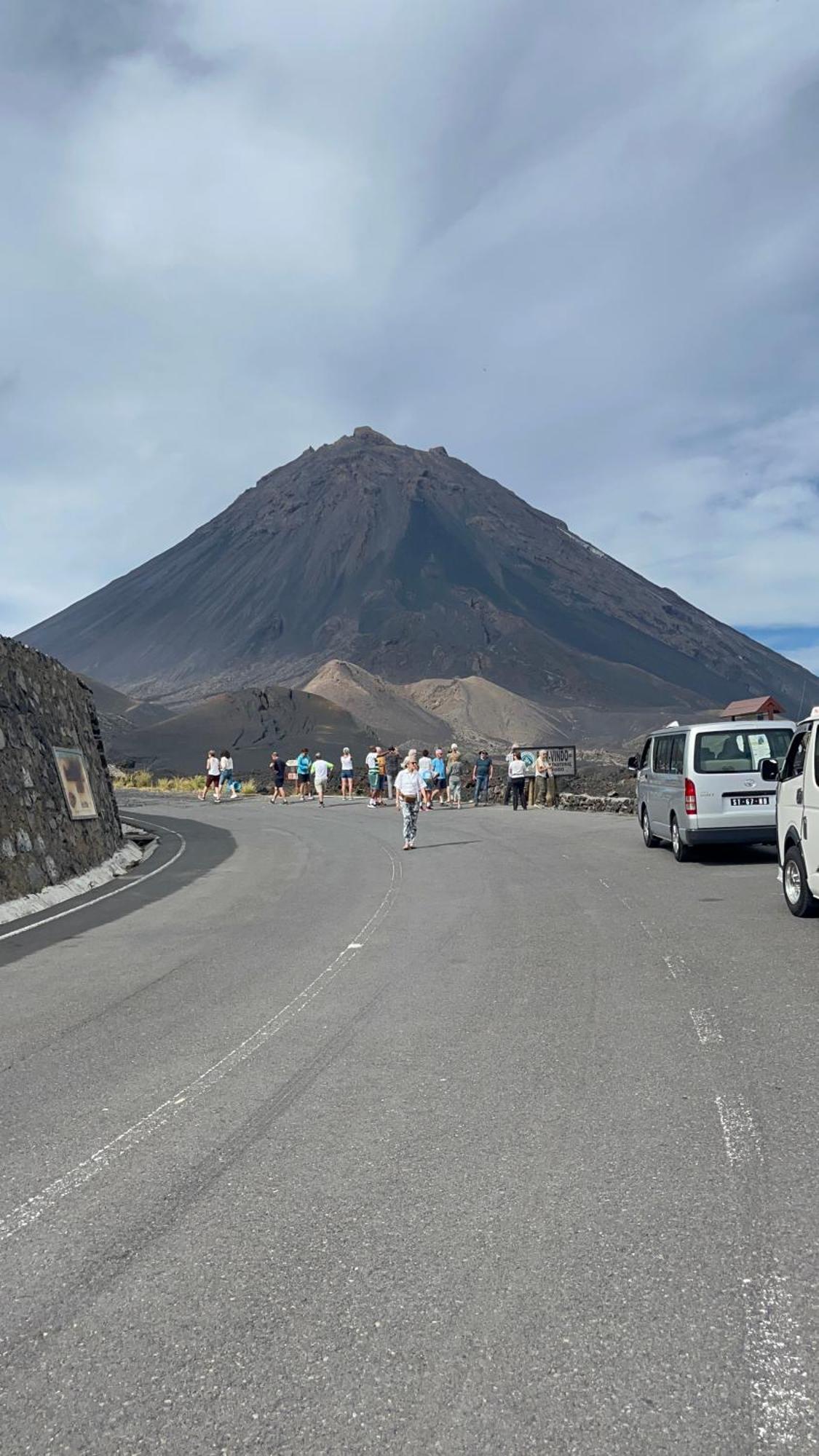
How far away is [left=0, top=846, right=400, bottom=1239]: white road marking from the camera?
12.4ft

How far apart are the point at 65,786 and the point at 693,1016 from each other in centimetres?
1197

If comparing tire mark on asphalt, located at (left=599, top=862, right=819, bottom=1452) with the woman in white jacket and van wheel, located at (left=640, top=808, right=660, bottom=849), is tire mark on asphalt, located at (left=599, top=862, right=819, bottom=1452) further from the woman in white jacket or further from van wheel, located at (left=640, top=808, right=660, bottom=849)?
the woman in white jacket

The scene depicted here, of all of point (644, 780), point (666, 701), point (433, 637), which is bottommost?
point (644, 780)

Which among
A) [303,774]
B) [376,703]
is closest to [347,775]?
[303,774]

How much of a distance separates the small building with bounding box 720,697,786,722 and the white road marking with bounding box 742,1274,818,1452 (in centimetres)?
2052

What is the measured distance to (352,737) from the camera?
221 feet

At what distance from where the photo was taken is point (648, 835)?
53.1 feet

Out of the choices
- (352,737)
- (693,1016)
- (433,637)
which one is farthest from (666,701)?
(693,1016)

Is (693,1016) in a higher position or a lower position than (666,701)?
lower

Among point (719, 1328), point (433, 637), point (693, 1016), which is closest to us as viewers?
point (719, 1328)

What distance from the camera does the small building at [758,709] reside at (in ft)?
84.2

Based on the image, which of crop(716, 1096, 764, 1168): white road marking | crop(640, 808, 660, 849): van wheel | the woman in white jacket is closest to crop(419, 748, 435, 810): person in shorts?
the woman in white jacket

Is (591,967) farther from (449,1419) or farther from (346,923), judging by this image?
(449,1419)

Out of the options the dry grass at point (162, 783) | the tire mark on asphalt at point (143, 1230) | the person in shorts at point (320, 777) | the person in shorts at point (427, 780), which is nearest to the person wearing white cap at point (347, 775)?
the person in shorts at point (320, 777)
